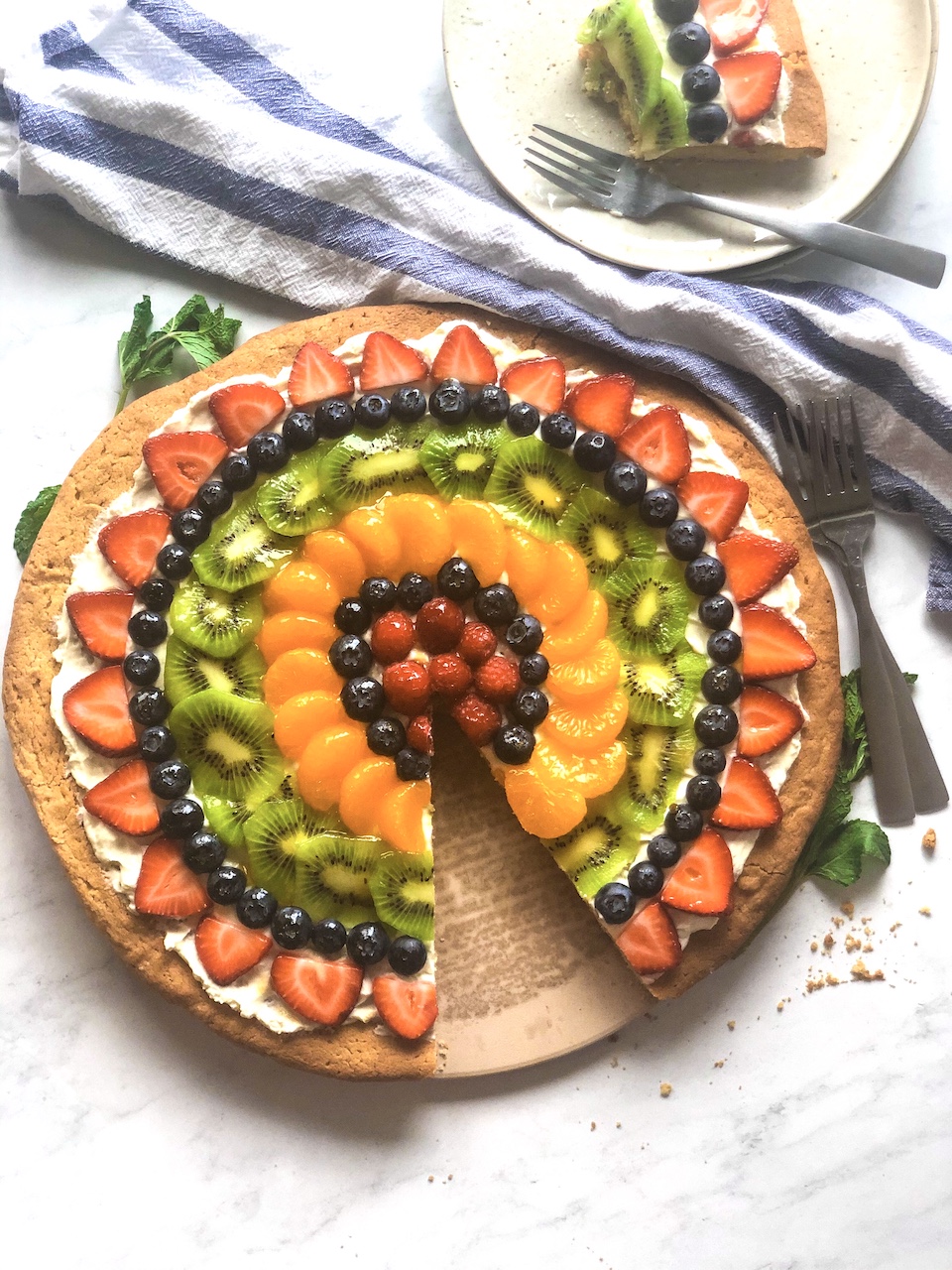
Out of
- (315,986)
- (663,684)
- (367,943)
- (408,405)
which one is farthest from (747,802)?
(408,405)

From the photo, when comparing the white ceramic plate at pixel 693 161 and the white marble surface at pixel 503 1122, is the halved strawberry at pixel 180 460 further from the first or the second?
the white ceramic plate at pixel 693 161

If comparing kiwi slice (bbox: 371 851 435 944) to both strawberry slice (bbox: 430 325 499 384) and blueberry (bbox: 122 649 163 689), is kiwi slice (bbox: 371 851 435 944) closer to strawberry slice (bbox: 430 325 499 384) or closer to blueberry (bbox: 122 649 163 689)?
blueberry (bbox: 122 649 163 689)

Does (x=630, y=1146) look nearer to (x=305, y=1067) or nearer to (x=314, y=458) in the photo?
(x=305, y=1067)

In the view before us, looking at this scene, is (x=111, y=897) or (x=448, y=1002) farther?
(x=448, y=1002)

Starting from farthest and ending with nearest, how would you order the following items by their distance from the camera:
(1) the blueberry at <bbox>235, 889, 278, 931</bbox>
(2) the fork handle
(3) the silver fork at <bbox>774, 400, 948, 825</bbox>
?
(3) the silver fork at <bbox>774, 400, 948, 825</bbox>, (2) the fork handle, (1) the blueberry at <bbox>235, 889, 278, 931</bbox>

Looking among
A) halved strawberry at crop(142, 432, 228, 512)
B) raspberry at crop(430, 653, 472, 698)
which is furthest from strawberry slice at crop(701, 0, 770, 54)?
raspberry at crop(430, 653, 472, 698)

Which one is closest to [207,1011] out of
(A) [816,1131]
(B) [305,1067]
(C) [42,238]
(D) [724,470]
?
(B) [305,1067]
